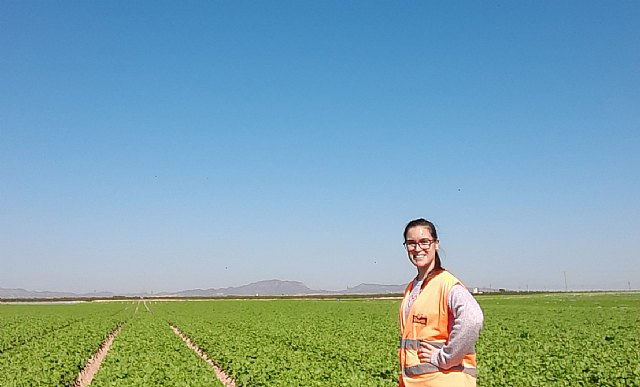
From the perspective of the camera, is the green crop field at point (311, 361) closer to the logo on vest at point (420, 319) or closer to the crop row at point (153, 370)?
the crop row at point (153, 370)

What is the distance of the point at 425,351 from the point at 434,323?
0.64 ft

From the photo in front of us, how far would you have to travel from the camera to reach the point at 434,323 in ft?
13.3

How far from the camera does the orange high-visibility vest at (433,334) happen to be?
3.99 meters

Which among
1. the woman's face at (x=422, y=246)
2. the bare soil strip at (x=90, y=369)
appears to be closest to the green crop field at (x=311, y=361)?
the bare soil strip at (x=90, y=369)

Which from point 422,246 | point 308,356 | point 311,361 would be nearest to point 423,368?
point 422,246

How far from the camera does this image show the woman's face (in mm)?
4137

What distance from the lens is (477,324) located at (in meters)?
3.84

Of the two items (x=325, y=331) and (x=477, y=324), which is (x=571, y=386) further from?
(x=325, y=331)

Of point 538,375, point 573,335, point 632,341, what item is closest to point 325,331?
point 573,335

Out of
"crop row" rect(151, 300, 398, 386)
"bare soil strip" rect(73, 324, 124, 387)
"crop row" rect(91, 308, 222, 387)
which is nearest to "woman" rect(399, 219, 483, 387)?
"crop row" rect(151, 300, 398, 386)

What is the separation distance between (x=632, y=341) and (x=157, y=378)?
17.6 m

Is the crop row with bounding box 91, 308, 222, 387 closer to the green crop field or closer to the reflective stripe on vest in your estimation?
the green crop field

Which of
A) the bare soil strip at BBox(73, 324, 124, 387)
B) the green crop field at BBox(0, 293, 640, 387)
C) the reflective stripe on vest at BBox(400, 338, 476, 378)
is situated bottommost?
the bare soil strip at BBox(73, 324, 124, 387)

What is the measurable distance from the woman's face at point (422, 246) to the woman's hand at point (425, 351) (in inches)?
19.9
